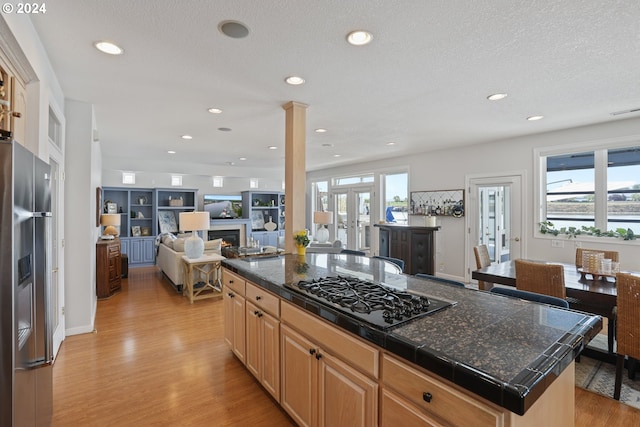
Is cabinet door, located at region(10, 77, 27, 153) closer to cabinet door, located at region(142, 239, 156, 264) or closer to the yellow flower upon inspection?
the yellow flower

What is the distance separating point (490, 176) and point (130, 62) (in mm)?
5477

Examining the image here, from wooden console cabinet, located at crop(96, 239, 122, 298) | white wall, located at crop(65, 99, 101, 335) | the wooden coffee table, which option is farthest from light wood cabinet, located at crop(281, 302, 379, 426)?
wooden console cabinet, located at crop(96, 239, 122, 298)

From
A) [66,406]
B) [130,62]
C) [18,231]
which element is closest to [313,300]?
[18,231]

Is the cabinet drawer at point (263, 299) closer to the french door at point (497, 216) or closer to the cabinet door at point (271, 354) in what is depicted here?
the cabinet door at point (271, 354)

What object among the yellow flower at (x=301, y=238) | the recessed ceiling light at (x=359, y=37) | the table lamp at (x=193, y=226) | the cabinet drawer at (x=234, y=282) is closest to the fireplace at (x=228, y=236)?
the table lamp at (x=193, y=226)

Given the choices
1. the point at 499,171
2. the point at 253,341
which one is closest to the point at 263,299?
the point at 253,341

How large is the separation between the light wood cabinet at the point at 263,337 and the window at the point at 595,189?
476 cm

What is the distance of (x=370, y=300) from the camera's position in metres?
1.66

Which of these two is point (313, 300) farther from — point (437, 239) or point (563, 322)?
point (437, 239)

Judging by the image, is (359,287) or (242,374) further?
(242,374)

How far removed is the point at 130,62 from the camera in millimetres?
2441

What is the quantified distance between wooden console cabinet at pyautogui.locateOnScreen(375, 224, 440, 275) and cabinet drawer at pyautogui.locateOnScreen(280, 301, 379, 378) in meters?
4.29

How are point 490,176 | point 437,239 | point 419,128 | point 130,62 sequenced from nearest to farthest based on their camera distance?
1. point 130,62
2. point 419,128
3. point 490,176
4. point 437,239

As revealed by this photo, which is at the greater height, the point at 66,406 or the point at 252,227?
the point at 252,227
